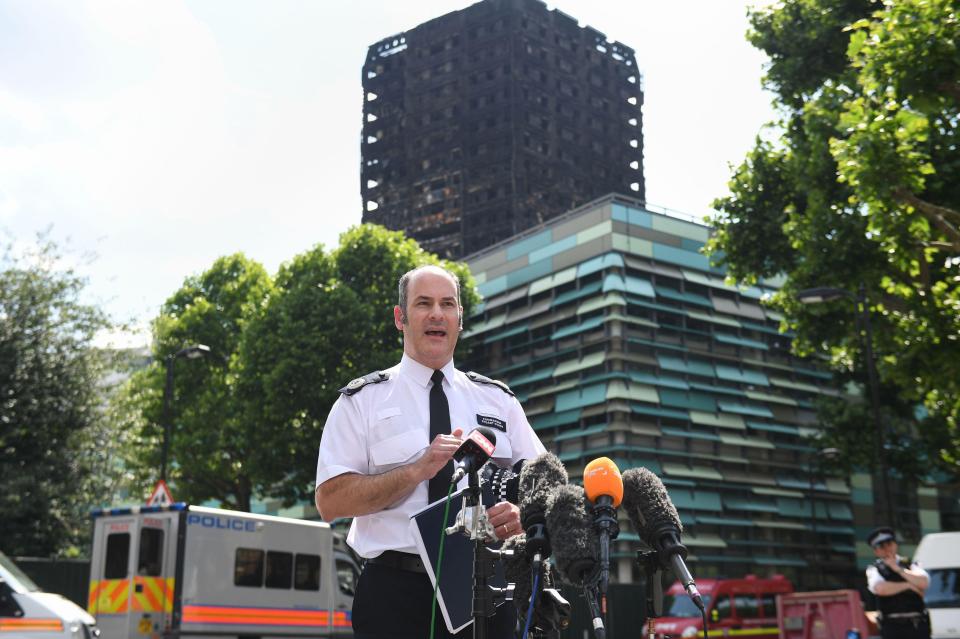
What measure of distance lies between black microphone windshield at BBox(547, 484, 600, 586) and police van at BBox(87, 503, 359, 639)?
602 inches

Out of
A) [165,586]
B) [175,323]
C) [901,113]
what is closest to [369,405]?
[901,113]

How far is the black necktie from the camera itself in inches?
134

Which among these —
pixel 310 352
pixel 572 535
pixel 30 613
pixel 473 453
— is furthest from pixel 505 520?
pixel 310 352

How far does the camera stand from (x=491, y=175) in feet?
239

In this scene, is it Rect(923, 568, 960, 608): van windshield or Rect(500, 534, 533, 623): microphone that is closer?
Rect(500, 534, 533, 623): microphone

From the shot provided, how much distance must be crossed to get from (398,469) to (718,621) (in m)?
23.5

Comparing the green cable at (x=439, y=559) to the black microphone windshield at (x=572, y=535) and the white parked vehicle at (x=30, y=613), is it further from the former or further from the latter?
the white parked vehicle at (x=30, y=613)

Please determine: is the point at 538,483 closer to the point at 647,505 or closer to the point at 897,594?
the point at 647,505

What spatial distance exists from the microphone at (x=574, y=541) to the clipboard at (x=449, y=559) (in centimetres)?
46

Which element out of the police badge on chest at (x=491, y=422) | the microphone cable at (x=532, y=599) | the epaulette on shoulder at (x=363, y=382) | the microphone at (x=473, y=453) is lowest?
the microphone cable at (x=532, y=599)

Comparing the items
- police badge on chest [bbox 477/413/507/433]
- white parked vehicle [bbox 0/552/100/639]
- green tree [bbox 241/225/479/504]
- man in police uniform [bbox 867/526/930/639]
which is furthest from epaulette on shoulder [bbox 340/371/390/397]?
green tree [bbox 241/225/479/504]

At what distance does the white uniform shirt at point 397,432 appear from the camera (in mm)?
3393

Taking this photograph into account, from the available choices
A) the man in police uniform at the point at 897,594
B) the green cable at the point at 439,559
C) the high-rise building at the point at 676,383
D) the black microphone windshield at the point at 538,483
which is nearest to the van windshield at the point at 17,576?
the man in police uniform at the point at 897,594

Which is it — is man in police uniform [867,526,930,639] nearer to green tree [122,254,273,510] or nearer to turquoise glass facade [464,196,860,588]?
turquoise glass facade [464,196,860,588]
